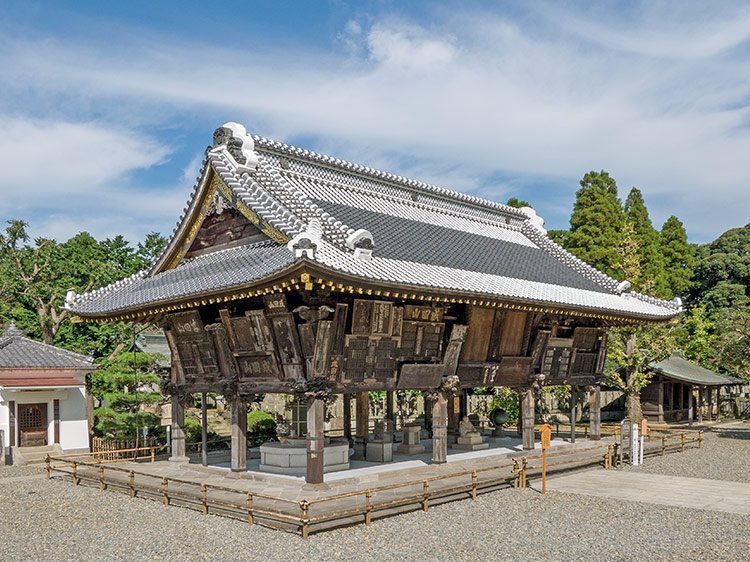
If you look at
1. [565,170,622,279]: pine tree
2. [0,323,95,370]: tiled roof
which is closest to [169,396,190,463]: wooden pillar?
[0,323,95,370]: tiled roof

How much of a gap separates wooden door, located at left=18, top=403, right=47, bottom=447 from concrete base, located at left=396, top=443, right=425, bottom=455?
50.3 feet

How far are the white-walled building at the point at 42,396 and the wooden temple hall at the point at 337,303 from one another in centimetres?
790

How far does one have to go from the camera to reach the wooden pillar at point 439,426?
64.2 feet

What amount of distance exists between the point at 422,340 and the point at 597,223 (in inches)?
1246

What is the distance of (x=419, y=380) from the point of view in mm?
19000

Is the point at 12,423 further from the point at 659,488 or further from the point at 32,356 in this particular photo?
the point at 659,488

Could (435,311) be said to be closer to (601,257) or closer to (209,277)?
(209,277)

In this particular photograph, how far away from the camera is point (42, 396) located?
28.4 metres

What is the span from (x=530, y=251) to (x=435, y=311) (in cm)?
1041

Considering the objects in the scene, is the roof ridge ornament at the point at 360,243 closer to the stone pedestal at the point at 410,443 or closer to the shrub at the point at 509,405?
the stone pedestal at the point at 410,443

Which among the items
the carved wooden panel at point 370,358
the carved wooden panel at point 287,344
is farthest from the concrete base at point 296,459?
the carved wooden panel at point 287,344

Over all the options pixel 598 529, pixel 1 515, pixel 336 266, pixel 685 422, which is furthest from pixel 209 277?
pixel 685 422

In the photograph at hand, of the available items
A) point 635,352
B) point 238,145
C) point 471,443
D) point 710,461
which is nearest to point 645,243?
point 635,352

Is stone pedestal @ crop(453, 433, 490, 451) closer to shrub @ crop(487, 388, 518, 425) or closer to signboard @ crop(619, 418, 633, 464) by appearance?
signboard @ crop(619, 418, 633, 464)
